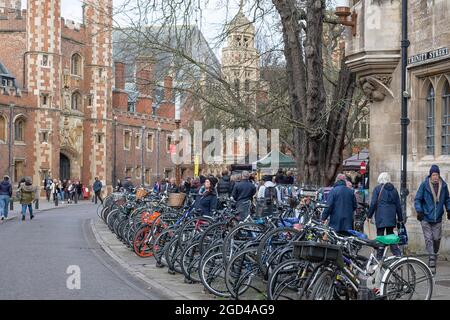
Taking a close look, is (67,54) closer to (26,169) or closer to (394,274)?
(26,169)

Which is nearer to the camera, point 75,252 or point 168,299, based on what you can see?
point 168,299

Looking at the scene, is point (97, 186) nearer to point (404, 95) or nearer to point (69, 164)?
point (69, 164)

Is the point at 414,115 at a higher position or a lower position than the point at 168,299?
higher

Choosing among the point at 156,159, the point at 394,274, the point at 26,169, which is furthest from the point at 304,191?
the point at 156,159

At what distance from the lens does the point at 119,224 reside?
18.5 metres

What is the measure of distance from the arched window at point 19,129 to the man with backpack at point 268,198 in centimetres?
3801

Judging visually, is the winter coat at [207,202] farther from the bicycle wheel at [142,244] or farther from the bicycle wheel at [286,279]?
the bicycle wheel at [286,279]

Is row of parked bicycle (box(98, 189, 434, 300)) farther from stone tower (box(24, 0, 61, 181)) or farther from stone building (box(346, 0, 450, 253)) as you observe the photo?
stone tower (box(24, 0, 61, 181))

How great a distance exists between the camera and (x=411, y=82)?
1484 centimetres

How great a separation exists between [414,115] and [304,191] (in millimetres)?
2927

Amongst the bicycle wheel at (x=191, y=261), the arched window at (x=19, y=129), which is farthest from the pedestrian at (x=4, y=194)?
the arched window at (x=19, y=129)

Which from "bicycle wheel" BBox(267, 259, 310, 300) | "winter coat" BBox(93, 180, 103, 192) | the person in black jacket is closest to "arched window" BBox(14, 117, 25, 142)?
"winter coat" BBox(93, 180, 103, 192)

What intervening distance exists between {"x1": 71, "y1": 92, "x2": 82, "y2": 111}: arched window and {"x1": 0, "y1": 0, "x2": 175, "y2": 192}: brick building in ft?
0.26

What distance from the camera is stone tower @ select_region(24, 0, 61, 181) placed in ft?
181
